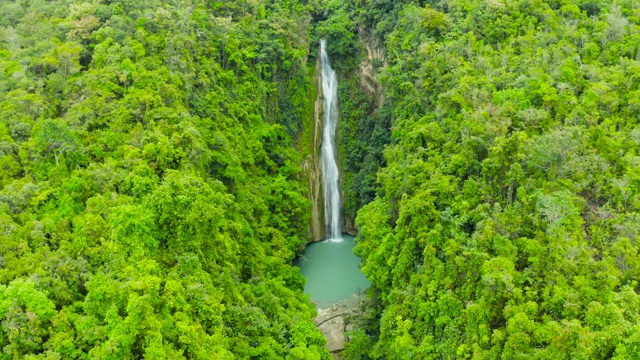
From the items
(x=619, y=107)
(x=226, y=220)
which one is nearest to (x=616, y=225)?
(x=619, y=107)

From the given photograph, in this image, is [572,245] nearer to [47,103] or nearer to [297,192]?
[297,192]

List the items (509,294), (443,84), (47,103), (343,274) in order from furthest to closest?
1. (343,274)
2. (443,84)
3. (47,103)
4. (509,294)

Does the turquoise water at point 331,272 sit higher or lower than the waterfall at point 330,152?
lower

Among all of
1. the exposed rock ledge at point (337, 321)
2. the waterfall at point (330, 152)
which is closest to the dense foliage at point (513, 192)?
the exposed rock ledge at point (337, 321)

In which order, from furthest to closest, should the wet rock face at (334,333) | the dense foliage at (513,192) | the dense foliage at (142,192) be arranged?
the wet rock face at (334,333) < the dense foliage at (142,192) < the dense foliage at (513,192)

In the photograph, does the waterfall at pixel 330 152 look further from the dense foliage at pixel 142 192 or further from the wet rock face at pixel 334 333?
the wet rock face at pixel 334 333

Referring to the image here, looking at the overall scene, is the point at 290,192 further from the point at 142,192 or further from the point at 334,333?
the point at 142,192

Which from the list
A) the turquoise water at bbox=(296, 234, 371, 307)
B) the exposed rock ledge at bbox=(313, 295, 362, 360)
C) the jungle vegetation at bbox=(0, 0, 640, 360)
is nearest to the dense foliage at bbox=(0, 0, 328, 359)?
the jungle vegetation at bbox=(0, 0, 640, 360)

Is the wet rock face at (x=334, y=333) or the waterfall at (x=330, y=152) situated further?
the waterfall at (x=330, y=152)
